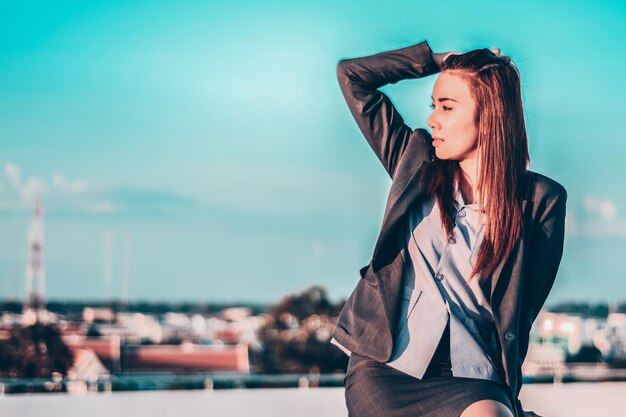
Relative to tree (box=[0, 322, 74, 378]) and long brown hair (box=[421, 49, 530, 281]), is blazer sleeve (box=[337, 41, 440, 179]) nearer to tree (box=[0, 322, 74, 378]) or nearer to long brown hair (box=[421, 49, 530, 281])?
long brown hair (box=[421, 49, 530, 281])

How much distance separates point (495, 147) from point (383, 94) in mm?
Result: 238

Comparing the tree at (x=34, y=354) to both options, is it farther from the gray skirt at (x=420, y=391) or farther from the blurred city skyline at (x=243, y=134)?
the gray skirt at (x=420, y=391)

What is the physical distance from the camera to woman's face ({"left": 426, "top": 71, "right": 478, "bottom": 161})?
1625 millimetres

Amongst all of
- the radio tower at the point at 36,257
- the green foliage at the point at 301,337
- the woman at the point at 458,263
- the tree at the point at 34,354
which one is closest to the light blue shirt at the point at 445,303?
the woman at the point at 458,263

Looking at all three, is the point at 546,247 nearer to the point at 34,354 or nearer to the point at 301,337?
the point at 34,354

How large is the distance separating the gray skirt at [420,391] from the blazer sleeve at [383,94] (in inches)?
13.5

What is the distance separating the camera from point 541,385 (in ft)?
19.7

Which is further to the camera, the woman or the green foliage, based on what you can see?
the green foliage

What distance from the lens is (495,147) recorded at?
1.62 metres

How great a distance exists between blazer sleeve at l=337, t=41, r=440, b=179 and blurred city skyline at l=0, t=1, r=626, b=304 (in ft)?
0.17

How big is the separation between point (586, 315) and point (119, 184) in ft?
77.4


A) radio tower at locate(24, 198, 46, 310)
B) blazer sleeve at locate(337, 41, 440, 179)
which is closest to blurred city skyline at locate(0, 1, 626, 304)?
blazer sleeve at locate(337, 41, 440, 179)

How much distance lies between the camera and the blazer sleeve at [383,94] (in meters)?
1.74

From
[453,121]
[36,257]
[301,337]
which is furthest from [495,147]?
[36,257]
